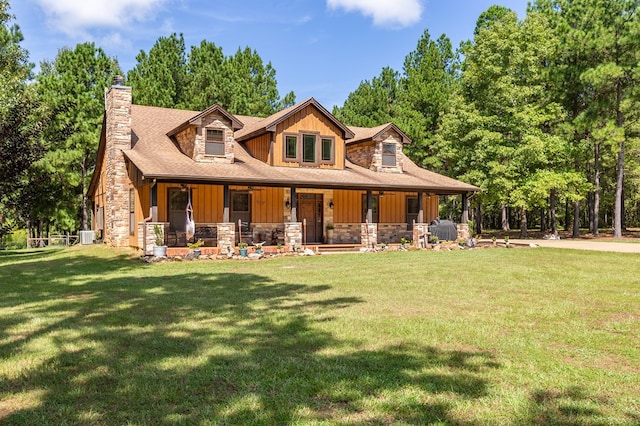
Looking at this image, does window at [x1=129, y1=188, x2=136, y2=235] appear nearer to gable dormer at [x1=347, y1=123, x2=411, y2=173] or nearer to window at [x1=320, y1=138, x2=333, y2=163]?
window at [x1=320, y1=138, x2=333, y2=163]

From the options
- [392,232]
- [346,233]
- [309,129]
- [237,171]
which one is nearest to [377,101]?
[392,232]

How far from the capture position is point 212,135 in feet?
68.7

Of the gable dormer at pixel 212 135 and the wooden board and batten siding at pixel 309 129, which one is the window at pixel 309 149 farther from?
the gable dormer at pixel 212 135

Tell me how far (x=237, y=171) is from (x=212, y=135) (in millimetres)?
2292

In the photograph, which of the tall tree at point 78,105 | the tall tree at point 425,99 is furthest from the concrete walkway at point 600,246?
the tall tree at point 78,105

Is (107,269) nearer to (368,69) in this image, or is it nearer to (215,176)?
(215,176)

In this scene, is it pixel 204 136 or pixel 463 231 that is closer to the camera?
pixel 204 136

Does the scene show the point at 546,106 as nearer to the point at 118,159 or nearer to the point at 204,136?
the point at 204,136

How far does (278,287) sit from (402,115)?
3307 centimetres

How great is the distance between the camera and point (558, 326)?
23.3 feet

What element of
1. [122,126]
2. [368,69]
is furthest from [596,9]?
[122,126]

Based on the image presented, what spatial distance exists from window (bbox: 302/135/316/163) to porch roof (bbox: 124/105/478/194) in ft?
1.94

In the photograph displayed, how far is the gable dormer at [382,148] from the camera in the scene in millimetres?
25109

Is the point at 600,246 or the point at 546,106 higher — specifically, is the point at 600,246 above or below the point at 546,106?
below
